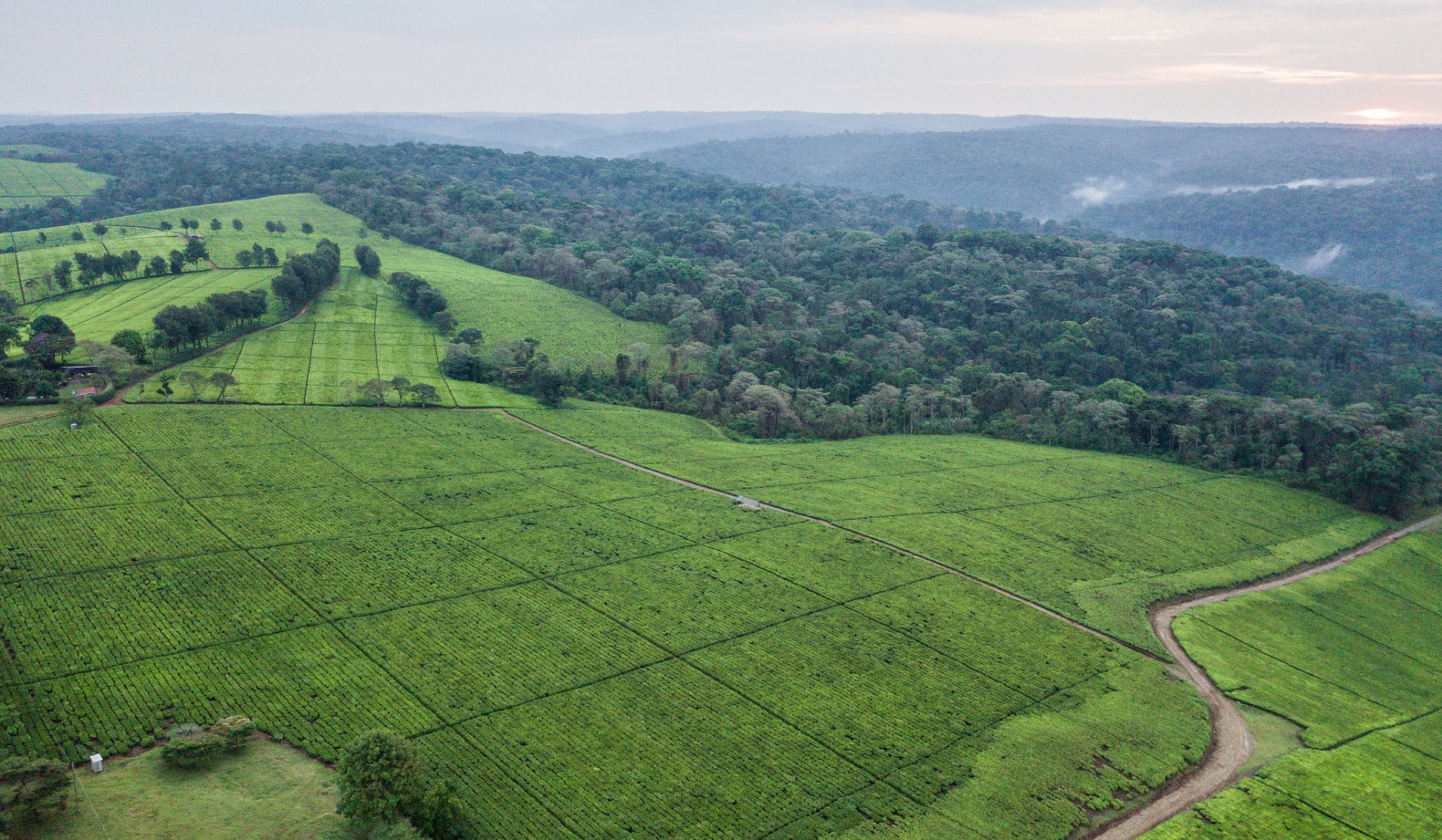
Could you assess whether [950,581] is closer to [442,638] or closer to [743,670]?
[743,670]

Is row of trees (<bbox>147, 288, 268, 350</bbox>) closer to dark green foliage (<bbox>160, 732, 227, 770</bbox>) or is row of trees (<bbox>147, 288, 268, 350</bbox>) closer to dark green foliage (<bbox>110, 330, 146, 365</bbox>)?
dark green foliage (<bbox>110, 330, 146, 365</bbox>)

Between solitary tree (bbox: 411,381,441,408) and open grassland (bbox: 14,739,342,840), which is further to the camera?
solitary tree (bbox: 411,381,441,408)

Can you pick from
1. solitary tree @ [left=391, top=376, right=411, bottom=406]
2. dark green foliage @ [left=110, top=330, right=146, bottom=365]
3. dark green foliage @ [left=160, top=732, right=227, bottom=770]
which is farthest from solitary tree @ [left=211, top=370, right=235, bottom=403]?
dark green foliage @ [left=160, top=732, right=227, bottom=770]

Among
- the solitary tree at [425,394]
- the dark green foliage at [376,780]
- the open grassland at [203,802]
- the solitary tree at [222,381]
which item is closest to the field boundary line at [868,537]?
the solitary tree at [425,394]

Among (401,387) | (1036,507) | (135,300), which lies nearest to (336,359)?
(401,387)

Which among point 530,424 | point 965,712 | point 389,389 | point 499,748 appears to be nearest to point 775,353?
point 530,424

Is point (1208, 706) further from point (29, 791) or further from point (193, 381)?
point (193, 381)
